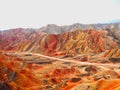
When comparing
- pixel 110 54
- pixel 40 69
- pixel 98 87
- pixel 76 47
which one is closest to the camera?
pixel 98 87

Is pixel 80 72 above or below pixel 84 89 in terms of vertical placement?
below

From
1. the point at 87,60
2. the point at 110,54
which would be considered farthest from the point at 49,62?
the point at 110,54

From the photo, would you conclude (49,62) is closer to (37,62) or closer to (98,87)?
(37,62)

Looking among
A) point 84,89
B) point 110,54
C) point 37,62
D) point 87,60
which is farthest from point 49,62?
point 84,89

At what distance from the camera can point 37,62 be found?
130 m

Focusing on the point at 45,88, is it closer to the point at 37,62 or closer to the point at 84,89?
the point at 84,89

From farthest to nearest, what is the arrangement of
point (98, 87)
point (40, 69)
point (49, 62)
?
1. point (49, 62)
2. point (40, 69)
3. point (98, 87)

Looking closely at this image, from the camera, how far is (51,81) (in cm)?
7806

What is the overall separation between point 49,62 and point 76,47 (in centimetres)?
4383

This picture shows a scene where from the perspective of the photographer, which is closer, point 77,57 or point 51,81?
point 51,81

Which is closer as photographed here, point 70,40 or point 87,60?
point 87,60

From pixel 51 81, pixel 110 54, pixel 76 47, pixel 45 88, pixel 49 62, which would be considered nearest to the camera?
pixel 45 88

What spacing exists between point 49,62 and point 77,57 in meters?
17.9

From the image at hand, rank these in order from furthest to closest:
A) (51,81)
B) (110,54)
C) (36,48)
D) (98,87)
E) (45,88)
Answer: (36,48), (110,54), (51,81), (45,88), (98,87)
